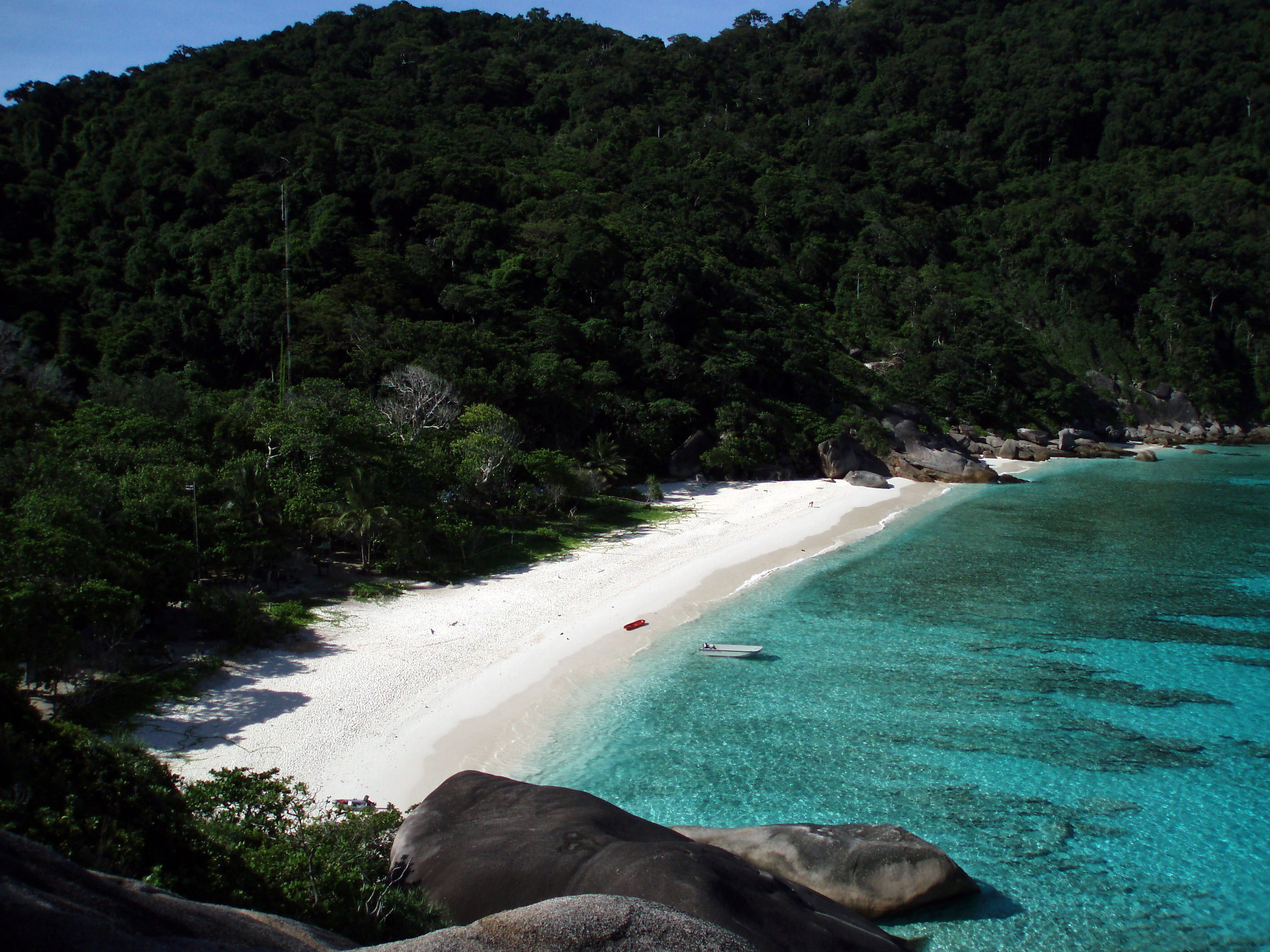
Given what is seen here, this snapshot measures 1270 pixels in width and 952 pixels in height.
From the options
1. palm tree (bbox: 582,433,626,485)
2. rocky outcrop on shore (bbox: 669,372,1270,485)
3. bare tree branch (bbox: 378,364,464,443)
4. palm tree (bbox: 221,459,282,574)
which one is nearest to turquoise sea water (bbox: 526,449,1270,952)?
palm tree (bbox: 221,459,282,574)

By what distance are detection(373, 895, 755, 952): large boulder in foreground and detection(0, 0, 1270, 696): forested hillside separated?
32.8 ft

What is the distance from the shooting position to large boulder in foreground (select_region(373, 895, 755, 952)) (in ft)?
11.7

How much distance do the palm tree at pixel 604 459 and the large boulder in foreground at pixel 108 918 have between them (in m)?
26.4

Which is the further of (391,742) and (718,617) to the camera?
(718,617)

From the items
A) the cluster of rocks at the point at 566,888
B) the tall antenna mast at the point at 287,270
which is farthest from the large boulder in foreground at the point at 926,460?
the cluster of rocks at the point at 566,888

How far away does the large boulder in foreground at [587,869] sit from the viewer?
643cm

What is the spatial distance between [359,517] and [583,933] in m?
16.2

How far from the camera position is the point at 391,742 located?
1181cm

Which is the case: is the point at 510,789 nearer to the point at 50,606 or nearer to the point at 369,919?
the point at 369,919

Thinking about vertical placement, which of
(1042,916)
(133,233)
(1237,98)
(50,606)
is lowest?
(1042,916)

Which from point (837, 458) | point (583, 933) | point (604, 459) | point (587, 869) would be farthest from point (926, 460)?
point (583, 933)

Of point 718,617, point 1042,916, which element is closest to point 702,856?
point 1042,916

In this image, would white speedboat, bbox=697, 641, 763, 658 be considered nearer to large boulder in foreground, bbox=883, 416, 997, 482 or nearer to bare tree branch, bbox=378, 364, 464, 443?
bare tree branch, bbox=378, 364, 464, 443

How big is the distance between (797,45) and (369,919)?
4367 inches
